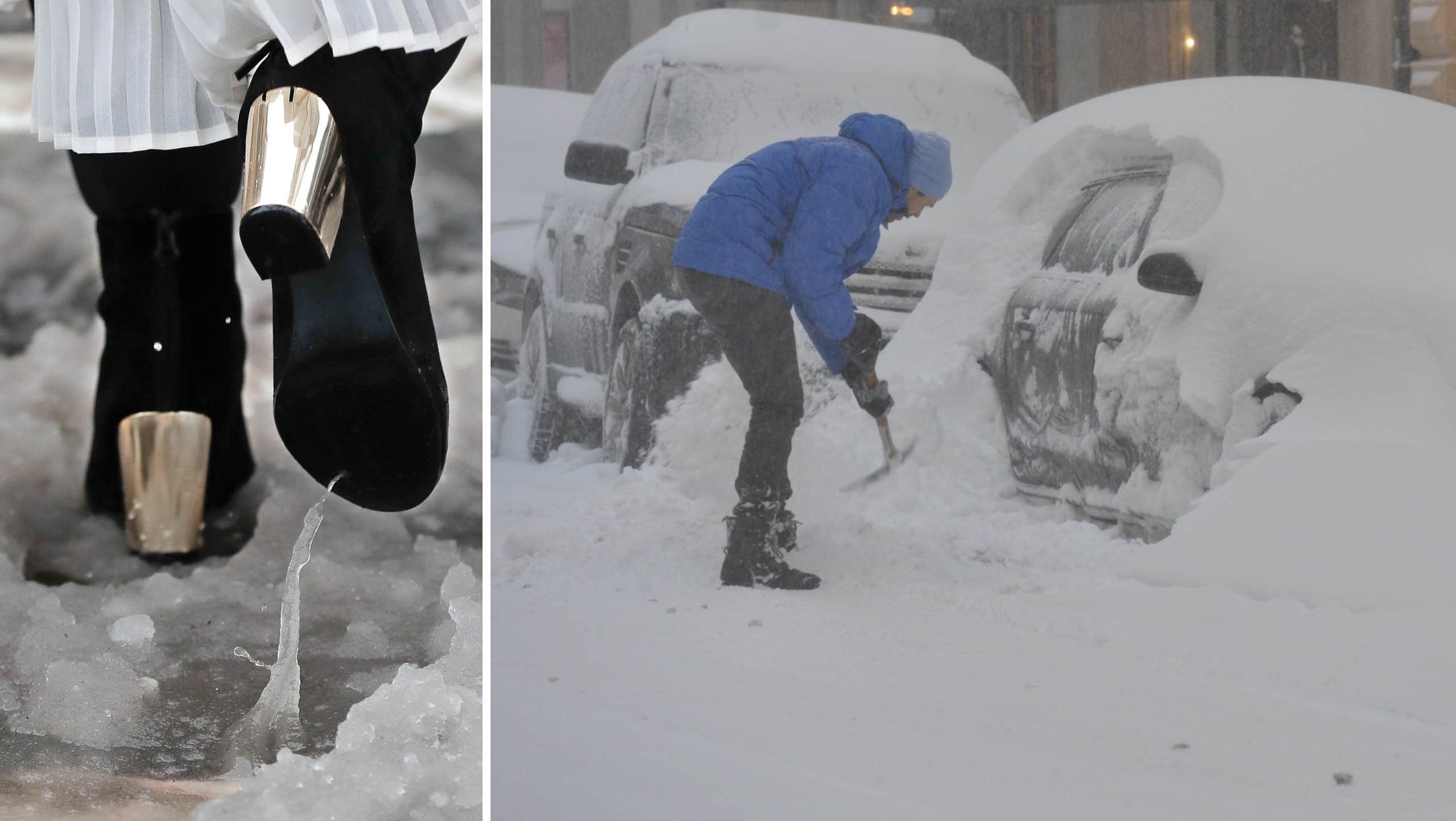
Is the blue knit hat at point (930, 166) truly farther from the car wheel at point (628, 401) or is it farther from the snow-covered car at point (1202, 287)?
the car wheel at point (628, 401)

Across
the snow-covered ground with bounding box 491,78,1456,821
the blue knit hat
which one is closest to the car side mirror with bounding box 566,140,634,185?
the snow-covered ground with bounding box 491,78,1456,821

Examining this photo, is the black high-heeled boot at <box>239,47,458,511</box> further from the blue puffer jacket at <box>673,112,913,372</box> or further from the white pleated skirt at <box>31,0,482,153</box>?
the blue puffer jacket at <box>673,112,913,372</box>

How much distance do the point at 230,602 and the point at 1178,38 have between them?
1526mm

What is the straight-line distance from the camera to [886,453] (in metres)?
1.75

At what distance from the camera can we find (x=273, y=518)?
73.1 inches

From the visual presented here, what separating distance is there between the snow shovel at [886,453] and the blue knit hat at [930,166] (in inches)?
10.4

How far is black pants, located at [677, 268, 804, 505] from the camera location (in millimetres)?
1787

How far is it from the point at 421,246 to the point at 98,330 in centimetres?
57

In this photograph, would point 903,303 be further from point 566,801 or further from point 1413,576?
point 566,801

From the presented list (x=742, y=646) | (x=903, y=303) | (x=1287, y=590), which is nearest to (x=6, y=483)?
(x=742, y=646)

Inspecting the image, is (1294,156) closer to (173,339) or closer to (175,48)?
(175,48)

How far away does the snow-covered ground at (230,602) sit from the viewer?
1.53 m

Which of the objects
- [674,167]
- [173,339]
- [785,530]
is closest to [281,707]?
[173,339]

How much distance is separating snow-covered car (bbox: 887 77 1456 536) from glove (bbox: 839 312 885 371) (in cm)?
5
